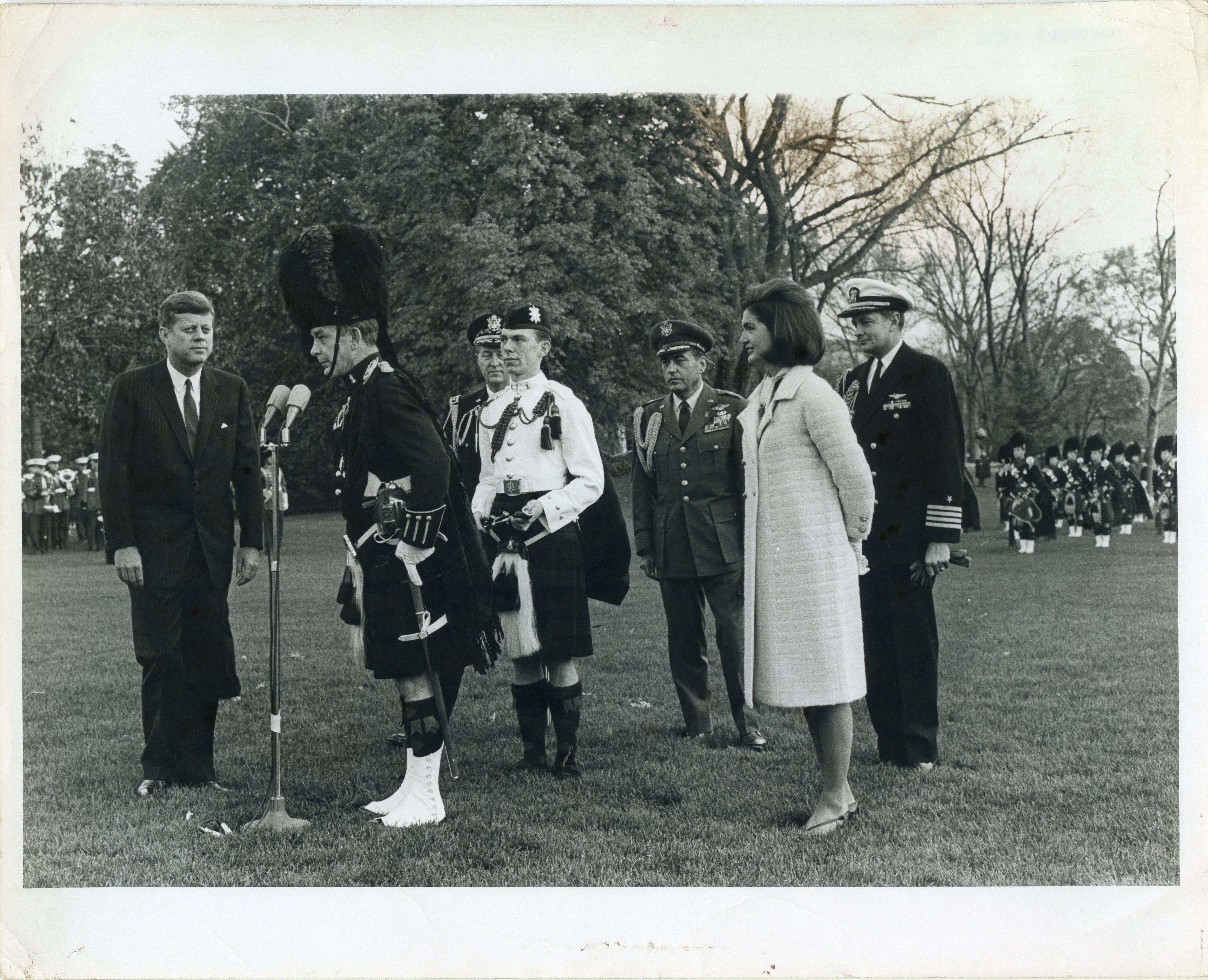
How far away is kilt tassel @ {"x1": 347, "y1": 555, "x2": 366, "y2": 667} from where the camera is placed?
4871 mm

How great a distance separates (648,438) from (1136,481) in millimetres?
12209

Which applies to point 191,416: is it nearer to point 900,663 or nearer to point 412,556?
point 412,556

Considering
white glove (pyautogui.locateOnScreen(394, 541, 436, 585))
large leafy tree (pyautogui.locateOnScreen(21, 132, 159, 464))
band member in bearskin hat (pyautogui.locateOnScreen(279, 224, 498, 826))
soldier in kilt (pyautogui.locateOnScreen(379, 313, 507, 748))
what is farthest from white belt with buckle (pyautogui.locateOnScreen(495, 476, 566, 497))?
large leafy tree (pyautogui.locateOnScreen(21, 132, 159, 464))

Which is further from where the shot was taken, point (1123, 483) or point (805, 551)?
point (1123, 483)

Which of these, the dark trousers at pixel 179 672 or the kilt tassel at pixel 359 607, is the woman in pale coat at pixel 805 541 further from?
the dark trousers at pixel 179 672

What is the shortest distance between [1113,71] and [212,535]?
464 cm

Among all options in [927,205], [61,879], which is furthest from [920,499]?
[927,205]

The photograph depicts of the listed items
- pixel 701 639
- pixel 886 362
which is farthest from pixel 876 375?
pixel 701 639

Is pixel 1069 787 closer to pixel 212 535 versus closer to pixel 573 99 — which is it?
pixel 212 535

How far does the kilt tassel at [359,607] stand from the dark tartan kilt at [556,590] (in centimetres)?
81

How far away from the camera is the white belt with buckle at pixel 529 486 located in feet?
18.2

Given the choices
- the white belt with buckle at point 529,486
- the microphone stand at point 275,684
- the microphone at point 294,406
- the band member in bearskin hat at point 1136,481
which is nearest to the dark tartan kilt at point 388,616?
the microphone stand at point 275,684

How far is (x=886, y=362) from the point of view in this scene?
5.55 meters

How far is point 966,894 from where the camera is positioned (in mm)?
4160
